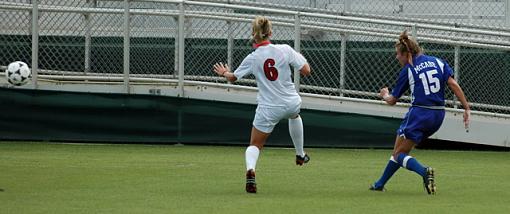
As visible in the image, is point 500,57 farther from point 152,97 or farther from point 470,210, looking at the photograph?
point 470,210

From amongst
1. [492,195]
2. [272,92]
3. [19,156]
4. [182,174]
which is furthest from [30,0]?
[492,195]

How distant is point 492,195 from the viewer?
1211 cm

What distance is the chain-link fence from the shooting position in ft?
62.0

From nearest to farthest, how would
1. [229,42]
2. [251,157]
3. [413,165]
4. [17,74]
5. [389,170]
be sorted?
1. [413,165]
2. [251,157]
3. [389,170]
4. [17,74]
5. [229,42]

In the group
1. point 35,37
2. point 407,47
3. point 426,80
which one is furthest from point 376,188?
point 35,37

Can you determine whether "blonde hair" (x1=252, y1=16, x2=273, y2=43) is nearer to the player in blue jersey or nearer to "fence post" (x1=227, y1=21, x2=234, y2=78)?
the player in blue jersey

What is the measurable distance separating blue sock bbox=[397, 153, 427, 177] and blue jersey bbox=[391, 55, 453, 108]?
1.75 feet

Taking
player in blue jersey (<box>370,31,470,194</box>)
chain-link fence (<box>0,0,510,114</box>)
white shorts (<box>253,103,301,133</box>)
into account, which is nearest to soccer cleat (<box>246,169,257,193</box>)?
white shorts (<box>253,103,301,133</box>)

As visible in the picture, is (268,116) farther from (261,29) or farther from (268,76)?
(261,29)

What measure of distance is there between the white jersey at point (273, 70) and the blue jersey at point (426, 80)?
111cm

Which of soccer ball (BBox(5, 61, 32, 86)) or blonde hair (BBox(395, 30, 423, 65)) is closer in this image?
blonde hair (BBox(395, 30, 423, 65))

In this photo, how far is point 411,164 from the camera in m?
12.0

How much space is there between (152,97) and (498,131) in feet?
17.6

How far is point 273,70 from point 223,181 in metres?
1.69
